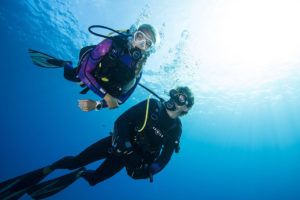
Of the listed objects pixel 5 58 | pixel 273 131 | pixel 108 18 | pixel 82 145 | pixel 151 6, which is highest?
pixel 151 6

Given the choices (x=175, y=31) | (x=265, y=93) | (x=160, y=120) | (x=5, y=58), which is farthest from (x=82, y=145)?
(x=160, y=120)

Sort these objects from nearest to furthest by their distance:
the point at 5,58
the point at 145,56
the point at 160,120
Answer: the point at 145,56 → the point at 160,120 → the point at 5,58

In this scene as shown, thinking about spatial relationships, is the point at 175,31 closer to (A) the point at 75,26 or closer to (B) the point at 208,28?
(B) the point at 208,28

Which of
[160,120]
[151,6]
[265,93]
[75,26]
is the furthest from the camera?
[265,93]

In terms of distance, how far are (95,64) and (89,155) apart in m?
2.45

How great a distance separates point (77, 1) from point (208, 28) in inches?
377

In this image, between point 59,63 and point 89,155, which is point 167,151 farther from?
point 59,63

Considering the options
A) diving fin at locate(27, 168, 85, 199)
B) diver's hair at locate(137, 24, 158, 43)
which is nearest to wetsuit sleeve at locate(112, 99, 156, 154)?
diver's hair at locate(137, 24, 158, 43)

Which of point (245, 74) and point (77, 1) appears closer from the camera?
point (77, 1)

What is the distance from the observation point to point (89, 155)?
602 centimetres

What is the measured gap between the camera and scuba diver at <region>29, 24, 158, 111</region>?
4.45 meters

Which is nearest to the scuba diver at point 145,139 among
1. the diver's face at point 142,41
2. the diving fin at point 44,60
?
the diver's face at point 142,41

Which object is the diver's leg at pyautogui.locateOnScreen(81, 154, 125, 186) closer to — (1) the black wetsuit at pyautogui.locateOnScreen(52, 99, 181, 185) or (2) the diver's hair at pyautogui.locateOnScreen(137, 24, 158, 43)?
(1) the black wetsuit at pyautogui.locateOnScreen(52, 99, 181, 185)

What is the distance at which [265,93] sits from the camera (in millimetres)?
31984
